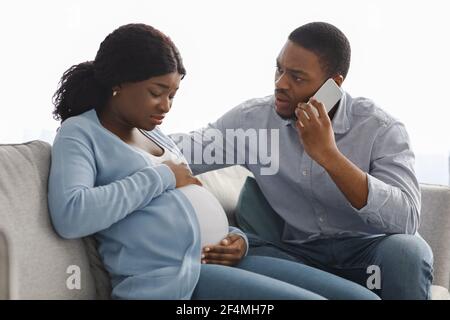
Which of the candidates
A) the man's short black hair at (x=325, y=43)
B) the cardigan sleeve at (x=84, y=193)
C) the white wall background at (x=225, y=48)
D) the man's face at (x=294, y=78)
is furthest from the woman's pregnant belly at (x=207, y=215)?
the white wall background at (x=225, y=48)

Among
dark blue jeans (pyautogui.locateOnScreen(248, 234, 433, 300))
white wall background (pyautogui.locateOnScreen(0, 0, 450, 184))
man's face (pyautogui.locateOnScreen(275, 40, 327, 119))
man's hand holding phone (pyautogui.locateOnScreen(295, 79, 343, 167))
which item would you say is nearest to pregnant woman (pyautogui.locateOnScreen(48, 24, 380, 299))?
dark blue jeans (pyautogui.locateOnScreen(248, 234, 433, 300))

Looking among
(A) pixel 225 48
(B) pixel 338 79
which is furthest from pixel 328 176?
(A) pixel 225 48

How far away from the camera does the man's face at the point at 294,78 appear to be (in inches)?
71.0

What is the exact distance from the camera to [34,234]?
4.37ft

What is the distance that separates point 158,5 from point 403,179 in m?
1.63

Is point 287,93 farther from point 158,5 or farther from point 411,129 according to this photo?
point 411,129

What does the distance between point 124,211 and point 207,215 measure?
22 cm

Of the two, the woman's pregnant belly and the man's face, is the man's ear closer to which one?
the man's face

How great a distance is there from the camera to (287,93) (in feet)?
5.94

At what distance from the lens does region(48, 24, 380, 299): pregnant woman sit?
1.34 m

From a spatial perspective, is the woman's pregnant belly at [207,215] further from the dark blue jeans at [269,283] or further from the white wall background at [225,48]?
the white wall background at [225,48]

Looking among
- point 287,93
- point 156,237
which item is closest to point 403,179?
point 287,93

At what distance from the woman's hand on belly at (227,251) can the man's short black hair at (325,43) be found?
0.57 meters

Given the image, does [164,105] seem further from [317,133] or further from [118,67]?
[317,133]
